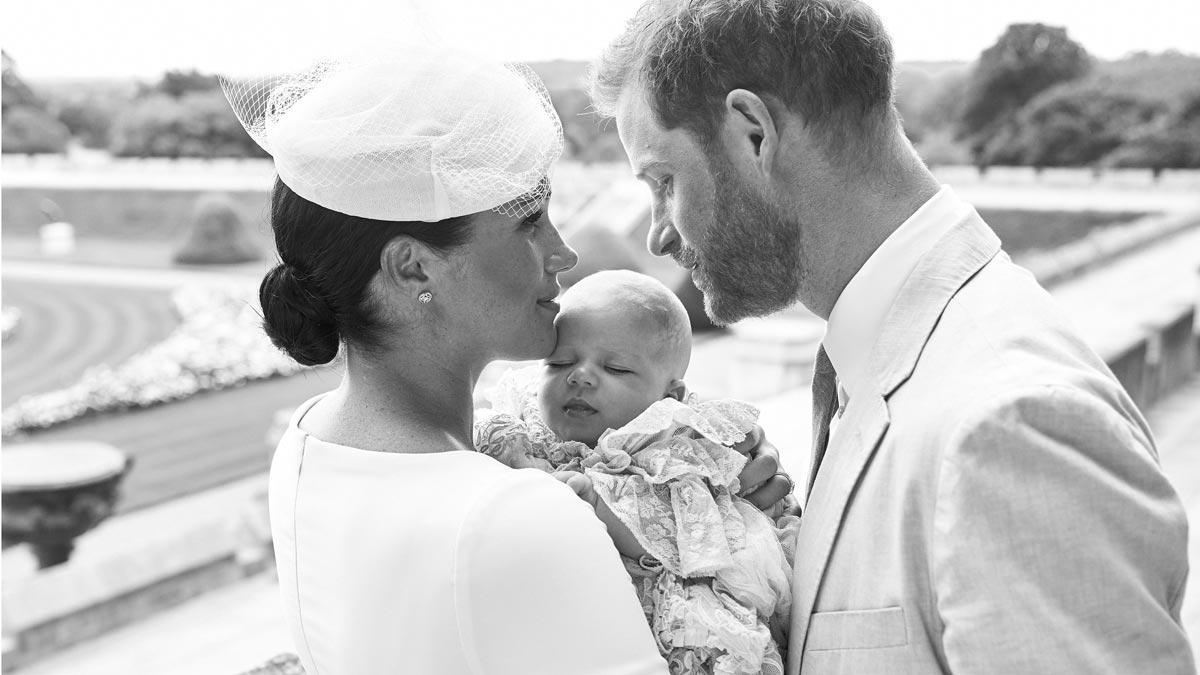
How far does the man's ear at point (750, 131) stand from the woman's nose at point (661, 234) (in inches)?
7.8

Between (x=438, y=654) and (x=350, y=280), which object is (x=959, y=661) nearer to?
(x=438, y=654)

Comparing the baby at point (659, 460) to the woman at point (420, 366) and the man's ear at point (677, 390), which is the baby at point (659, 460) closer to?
the man's ear at point (677, 390)

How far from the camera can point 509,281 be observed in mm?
1610

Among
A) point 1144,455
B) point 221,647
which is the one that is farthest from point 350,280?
point 221,647

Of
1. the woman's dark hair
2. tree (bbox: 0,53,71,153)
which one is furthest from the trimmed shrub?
the woman's dark hair

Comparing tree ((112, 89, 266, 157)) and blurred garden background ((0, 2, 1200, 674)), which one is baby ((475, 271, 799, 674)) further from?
tree ((112, 89, 266, 157))

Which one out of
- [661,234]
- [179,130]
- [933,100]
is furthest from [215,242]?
[933,100]

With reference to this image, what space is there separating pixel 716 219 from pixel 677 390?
1.36 ft

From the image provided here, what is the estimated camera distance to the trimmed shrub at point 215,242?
24797mm

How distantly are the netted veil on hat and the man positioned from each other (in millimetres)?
274

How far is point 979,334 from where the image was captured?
1430mm

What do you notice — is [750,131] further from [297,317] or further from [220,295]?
[220,295]

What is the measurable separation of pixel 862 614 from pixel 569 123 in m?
35.4

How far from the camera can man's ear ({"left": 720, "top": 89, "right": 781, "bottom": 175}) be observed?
64.2 inches
